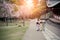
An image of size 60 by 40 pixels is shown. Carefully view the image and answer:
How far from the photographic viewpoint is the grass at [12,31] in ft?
9.42

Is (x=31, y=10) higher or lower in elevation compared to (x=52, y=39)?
higher

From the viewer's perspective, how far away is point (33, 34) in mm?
2869

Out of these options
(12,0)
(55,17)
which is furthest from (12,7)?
(55,17)

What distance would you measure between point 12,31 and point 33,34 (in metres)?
0.25

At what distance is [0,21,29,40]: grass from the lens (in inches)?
113

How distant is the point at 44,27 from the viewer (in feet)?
9.43

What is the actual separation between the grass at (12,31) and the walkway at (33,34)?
0.05 m

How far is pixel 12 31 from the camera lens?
2887mm

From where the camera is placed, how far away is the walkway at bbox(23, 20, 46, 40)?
9.33 feet

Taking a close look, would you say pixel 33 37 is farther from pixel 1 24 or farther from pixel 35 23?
pixel 1 24

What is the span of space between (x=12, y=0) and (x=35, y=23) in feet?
1.27

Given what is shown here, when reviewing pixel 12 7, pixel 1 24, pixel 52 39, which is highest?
pixel 12 7

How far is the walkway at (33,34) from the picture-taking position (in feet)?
9.33

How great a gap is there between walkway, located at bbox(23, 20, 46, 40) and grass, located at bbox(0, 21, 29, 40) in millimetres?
52
